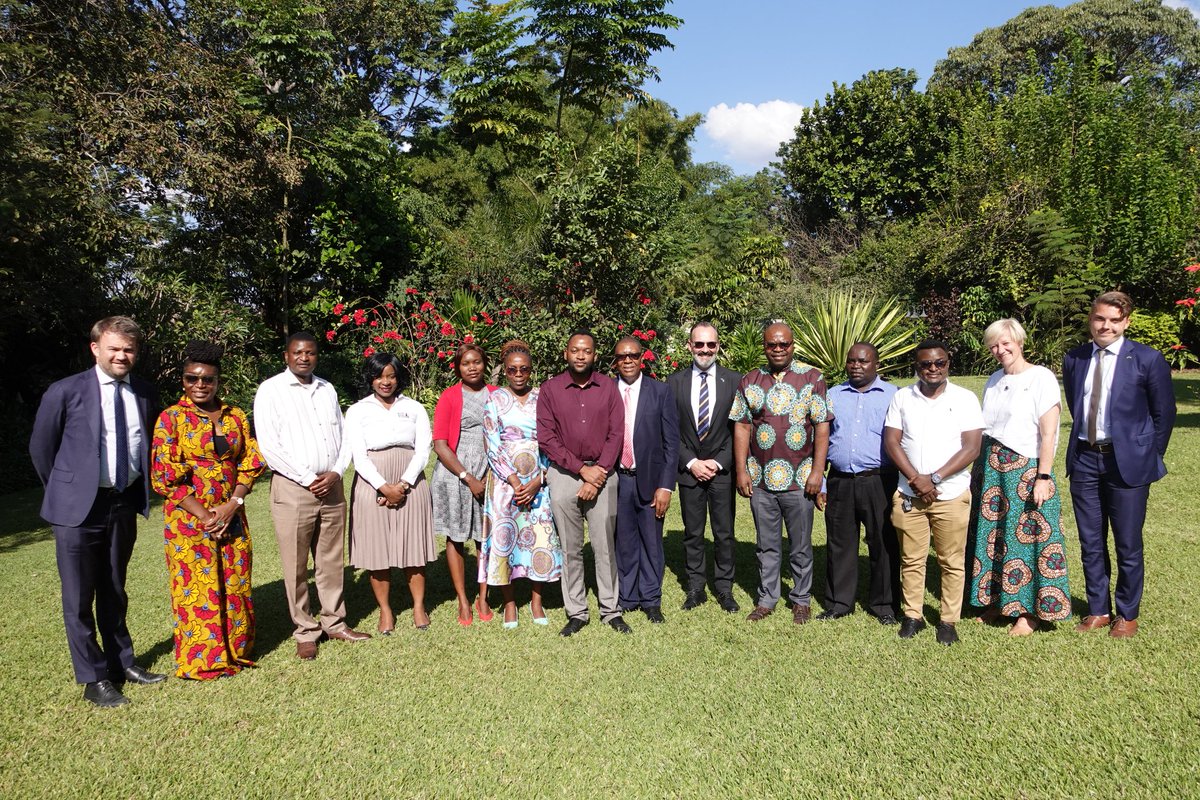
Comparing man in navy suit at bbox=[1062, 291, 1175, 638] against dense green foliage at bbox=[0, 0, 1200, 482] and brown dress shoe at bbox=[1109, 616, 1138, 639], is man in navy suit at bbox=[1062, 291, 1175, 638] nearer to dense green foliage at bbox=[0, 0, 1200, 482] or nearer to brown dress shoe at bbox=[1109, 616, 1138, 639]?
brown dress shoe at bbox=[1109, 616, 1138, 639]

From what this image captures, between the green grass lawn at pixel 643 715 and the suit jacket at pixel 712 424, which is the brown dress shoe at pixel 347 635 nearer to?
the green grass lawn at pixel 643 715

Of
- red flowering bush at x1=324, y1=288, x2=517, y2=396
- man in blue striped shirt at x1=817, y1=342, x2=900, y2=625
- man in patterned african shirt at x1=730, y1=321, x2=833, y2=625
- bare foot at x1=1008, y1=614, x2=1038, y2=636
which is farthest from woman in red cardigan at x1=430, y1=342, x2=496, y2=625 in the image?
red flowering bush at x1=324, y1=288, x2=517, y2=396

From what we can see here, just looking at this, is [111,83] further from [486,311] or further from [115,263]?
[486,311]

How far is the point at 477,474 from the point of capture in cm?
513

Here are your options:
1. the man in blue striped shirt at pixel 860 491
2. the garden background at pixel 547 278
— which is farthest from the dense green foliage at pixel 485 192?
the man in blue striped shirt at pixel 860 491

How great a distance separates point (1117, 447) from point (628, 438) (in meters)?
2.90

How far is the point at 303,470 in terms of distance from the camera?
14.6 ft

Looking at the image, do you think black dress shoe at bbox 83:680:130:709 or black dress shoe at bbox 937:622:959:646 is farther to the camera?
black dress shoe at bbox 937:622:959:646

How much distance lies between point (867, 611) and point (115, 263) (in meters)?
12.2

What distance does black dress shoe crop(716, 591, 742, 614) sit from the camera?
520cm

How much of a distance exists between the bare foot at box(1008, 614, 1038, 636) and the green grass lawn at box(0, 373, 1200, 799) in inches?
4.5

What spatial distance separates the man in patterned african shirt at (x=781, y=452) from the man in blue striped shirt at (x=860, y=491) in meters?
0.14

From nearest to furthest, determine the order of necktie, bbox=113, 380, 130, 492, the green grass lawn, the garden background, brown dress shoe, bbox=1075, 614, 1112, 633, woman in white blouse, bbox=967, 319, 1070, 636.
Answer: the green grass lawn < the garden background < necktie, bbox=113, 380, 130, 492 < woman in white blouse, bbox=967, 319, 1070, 636 < brown dress shoe, bbox=1075, 614, 1112, 633

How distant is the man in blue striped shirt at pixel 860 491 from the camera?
4.86 meters
